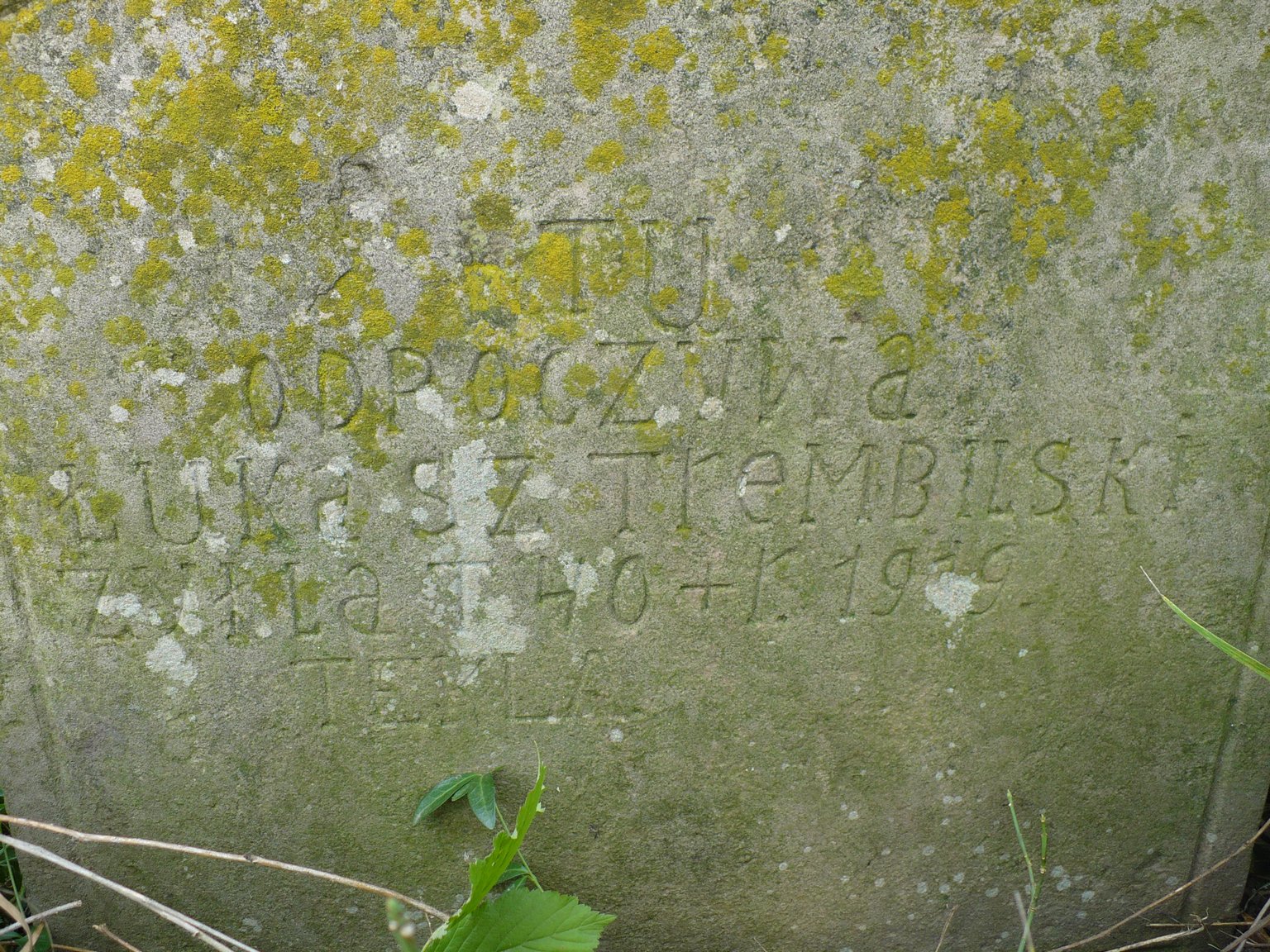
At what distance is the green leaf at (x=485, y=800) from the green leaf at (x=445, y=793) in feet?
0.05

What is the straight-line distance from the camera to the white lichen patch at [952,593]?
2100 millimetres

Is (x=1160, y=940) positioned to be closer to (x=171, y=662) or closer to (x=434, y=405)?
(x=434, y=405)

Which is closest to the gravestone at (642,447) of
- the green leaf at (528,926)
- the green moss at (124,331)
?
the green moss at (124,331)

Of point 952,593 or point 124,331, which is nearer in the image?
point 124,331

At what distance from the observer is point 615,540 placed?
78.9 inches

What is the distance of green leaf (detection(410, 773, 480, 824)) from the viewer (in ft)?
6.79

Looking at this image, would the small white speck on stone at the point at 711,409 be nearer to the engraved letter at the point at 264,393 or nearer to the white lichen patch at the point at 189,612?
the engraved letter at the point at 264,393

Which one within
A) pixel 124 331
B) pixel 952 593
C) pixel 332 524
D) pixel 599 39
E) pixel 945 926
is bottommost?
pixel 945 926

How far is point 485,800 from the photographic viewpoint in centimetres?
205

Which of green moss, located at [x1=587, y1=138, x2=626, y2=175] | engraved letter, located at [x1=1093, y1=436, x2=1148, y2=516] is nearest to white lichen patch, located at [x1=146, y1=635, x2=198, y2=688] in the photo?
green moss, located at [x1=587, y1=138, x2=626, y2=175]

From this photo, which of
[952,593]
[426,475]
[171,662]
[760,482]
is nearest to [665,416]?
[760,482]

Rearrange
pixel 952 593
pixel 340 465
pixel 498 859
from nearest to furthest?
pixel 498 859 < pixel 340 465 < pixel 952 593

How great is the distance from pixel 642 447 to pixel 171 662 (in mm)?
1059

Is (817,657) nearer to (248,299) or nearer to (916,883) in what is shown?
(916,883)
